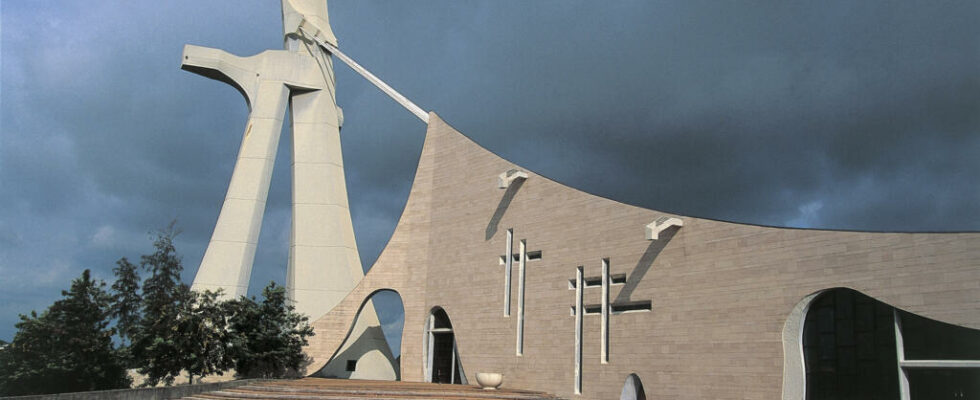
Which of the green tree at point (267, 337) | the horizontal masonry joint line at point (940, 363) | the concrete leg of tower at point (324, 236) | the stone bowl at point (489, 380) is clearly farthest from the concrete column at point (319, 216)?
the horizontal masonry joint line at point (940, 363)

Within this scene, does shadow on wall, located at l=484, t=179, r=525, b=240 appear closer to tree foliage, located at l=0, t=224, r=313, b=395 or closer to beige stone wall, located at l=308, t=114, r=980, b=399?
beige stone wall, located at l=308, t=114, r=980, b=399

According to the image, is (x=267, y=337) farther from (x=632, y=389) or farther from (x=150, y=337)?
(x=632, y=389)

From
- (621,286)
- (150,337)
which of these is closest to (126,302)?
(150,337)

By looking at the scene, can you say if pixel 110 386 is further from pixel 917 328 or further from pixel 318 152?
pixel 917 328

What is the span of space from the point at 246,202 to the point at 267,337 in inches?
273

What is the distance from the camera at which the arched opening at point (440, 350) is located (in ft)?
79.4

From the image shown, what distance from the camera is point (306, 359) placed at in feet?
83.5

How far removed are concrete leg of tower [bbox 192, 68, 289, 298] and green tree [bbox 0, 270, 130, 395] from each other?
21.6ft

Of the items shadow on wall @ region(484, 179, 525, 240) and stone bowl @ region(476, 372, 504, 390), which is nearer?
stone bowl @ region(476, 372, 504, 390)

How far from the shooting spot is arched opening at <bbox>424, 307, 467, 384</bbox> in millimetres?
24188

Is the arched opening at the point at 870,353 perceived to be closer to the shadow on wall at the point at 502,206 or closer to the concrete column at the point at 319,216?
the shadow on wall at the point at 502,206

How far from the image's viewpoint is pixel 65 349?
19984 mm

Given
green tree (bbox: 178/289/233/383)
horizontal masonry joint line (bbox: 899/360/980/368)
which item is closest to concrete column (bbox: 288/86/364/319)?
green tree (bbox: 178/289/233/383)

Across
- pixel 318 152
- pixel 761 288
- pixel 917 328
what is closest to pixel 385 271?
pixel 318 152
